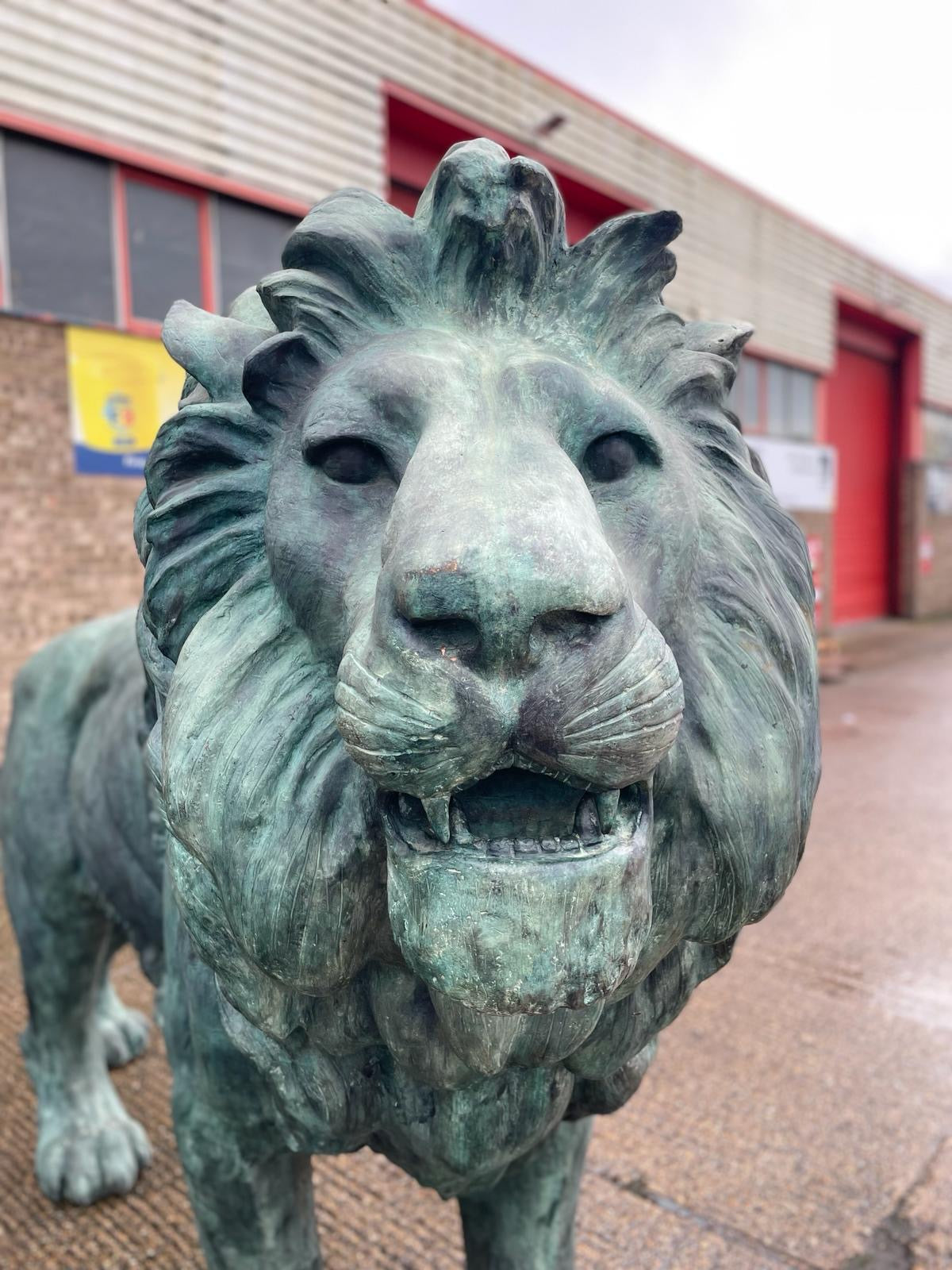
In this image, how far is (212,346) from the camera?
106 cm

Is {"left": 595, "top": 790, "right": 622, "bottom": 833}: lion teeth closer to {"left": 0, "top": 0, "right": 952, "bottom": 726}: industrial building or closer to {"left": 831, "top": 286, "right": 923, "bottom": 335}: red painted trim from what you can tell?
{"left": 0, "top": 0, "right": 952, "bottom": 726}: industrial building

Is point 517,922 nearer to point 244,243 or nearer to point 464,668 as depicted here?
point 464,668

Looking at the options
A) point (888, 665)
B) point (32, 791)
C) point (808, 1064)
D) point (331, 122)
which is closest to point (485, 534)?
point (32, 791)

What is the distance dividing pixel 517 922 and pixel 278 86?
24.0 feet

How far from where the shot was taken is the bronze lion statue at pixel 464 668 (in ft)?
2.48

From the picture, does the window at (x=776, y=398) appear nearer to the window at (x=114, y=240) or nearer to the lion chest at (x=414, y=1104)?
the window at (x=114, y=240)

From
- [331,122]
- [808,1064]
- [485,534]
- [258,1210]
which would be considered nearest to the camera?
[485,534]

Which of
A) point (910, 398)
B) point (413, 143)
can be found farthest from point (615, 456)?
point (910, 398)

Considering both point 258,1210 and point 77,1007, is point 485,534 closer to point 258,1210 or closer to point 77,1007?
point 258,1210

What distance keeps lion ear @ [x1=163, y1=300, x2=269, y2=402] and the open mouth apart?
1.62ft

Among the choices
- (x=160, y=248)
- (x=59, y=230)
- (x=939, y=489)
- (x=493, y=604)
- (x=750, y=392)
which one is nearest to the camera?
(x=493, y=604)

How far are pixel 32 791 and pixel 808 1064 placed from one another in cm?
217

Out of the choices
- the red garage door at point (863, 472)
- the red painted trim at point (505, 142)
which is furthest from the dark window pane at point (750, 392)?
the red garage door at point (863, 472)

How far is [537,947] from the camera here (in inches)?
30.9
